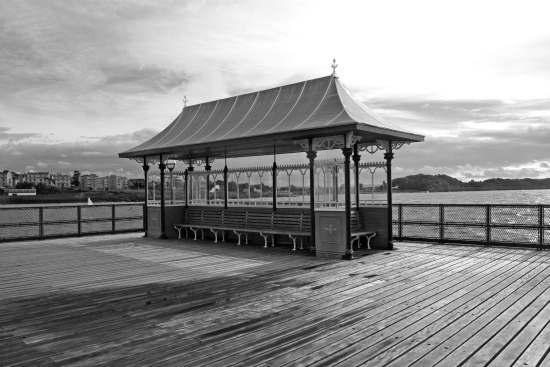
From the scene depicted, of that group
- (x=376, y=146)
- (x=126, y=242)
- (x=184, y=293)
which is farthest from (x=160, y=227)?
(x=184, y=293)

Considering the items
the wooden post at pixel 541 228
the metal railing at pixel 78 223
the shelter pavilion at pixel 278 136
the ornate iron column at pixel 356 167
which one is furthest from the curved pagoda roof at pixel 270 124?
the wooden post at pixel 541 228

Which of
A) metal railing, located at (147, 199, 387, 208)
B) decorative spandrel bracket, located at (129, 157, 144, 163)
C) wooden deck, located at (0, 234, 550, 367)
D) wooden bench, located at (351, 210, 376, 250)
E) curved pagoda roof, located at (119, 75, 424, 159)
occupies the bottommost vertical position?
wooden deck, located at (0, 234, 550, 367)

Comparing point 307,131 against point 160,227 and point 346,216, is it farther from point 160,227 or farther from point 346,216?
point 160,227

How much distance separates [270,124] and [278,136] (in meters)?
1.13

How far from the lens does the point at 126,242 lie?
14.6 meters

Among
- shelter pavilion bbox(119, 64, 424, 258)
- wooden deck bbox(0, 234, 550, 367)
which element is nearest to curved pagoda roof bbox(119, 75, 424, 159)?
shelter pavilion bbox(119, 64, 424, 258)

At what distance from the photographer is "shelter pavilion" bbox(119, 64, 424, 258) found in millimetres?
10625

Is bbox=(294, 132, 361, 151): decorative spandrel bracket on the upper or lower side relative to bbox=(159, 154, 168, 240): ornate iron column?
upper

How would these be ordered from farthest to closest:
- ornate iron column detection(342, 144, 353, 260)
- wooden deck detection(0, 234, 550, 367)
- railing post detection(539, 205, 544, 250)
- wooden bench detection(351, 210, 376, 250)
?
wooden bench detection(351, 210, 376, 250)
railing post detection(539, 205, 544, 250)
ornate iron column detection(342, 144, 353, 260)
wooden deck detection(0, 234, 550, 367)

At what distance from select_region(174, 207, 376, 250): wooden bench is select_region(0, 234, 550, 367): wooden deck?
179 cm

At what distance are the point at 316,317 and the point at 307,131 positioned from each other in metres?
5.62

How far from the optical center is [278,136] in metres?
11.2

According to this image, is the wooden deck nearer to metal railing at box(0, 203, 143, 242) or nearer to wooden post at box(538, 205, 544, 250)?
wooden post at box(538, 205, 544, 250)

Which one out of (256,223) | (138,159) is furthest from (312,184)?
(138,159)
